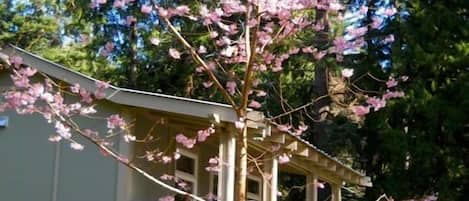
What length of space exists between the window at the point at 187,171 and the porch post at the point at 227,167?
925 mm

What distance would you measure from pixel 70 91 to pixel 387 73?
26.7 feet

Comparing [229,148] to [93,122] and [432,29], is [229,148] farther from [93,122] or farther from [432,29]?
[432,29]

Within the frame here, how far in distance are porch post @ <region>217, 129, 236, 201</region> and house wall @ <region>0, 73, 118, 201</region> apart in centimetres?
112

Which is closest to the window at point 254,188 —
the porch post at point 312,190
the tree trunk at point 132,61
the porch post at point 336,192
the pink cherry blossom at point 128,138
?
the porch post at point 312,190

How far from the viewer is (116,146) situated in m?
→ 7.17

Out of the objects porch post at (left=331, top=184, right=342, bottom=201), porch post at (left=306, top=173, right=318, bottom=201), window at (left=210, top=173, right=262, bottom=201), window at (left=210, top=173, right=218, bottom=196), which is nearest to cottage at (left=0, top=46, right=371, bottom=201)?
window at (left=210, top=173, right=218, bottom=196)

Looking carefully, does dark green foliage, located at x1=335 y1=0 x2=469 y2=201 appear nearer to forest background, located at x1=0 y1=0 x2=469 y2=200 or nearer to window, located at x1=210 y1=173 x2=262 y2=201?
forest background, located at x1=0 y1=0 x2=469 y2=200

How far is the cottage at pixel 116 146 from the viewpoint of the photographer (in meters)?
7.04

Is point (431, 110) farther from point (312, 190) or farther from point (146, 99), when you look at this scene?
point (146, 99)

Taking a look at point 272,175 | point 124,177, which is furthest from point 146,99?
point 272,175

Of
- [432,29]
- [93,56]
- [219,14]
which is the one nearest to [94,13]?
[93,56]

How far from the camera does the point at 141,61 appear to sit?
17344 millimetres

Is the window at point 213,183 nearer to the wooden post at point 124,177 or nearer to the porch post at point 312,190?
the porch post at point 312,190

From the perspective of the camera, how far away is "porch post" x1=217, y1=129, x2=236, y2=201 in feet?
23.0
